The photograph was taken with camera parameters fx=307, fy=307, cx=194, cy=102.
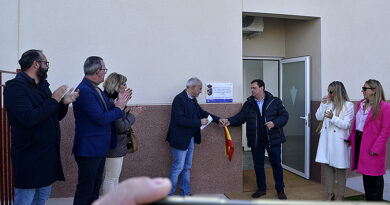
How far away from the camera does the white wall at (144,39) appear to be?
451 cm

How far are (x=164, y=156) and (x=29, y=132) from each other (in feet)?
8.06

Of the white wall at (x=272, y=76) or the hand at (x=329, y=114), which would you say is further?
the white wall at (x=272, y=76)

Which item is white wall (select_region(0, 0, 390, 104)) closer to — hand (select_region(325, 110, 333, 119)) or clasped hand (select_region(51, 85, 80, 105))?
hand (select_region(325, 110, 333, 119))

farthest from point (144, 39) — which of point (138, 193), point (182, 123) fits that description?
point (138, 193)

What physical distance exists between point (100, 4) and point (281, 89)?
4.11 metres

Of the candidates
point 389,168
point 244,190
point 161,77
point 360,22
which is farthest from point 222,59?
point 389,168

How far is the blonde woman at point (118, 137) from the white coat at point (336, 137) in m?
2.87

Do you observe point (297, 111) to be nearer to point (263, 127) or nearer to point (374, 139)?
point (263, 127)

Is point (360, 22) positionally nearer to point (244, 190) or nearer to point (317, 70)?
point (317, 70)

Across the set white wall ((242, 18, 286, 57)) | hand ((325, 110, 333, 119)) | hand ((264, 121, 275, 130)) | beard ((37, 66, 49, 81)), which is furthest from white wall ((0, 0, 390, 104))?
beard ((37, 66, 49, 81))

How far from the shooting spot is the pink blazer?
156 inches

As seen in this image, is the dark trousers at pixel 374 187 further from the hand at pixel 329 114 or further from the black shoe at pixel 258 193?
the black shoe at pixel 258 193

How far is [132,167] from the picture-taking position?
4.84 meters

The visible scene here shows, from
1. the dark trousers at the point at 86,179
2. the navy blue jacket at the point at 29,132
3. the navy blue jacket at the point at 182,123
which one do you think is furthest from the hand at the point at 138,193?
the navy blue jacket at the point at 182,123
